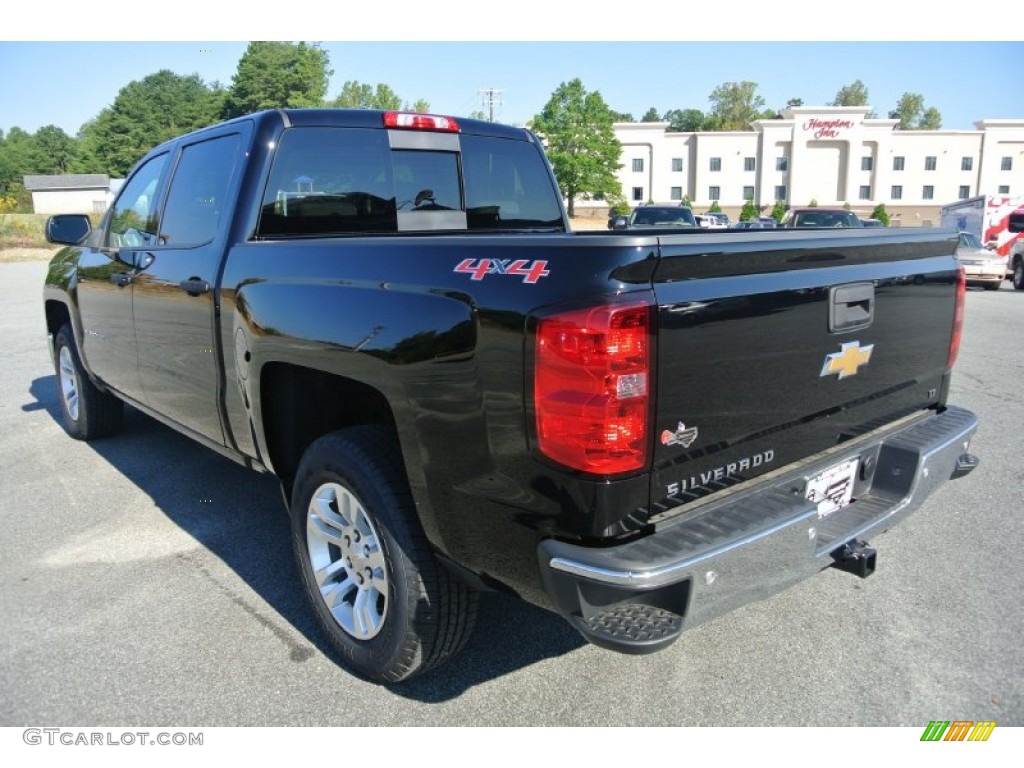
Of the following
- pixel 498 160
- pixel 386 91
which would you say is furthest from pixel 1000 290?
pixel 386 91

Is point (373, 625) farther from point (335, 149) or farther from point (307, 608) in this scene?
point (335, 149)

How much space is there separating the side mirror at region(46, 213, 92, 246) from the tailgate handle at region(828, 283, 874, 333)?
4.72 meters

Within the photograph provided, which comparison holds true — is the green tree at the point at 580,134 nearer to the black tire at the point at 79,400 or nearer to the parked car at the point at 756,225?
the parked car at the point at 756,225

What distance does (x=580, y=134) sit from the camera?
212 ft

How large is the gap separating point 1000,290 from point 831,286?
19799 mm

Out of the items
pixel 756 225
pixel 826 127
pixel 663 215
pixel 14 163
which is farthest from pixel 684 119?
pixel 756 225

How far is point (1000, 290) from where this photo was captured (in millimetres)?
18750

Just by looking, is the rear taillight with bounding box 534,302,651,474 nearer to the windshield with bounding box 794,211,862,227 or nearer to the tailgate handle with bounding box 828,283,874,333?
the tailgate handle with bounding box 828,283,874,333

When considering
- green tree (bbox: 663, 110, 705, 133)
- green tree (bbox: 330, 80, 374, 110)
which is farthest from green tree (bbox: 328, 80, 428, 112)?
green tree (bbox: 663, 110, 705, 133)

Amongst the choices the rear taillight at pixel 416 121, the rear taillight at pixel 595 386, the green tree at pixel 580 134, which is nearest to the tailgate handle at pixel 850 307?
the rear taillight at pixel 595 386

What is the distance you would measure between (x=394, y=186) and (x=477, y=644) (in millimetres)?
2210

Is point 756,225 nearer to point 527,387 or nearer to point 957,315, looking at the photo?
point 957,315

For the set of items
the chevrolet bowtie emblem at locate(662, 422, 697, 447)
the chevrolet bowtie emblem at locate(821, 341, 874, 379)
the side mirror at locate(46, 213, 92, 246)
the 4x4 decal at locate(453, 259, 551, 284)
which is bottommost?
the chevrolet bowtie emblem at locate(662, 422, 697, 447)

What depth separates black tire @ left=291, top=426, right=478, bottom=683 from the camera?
2.48 meters
